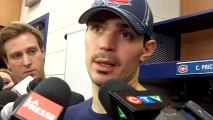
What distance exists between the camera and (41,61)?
64.0 inches

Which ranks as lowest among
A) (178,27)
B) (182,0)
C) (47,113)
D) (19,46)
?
(47,113)

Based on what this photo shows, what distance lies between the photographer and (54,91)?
66 centimetres

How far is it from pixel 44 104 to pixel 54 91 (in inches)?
3.2

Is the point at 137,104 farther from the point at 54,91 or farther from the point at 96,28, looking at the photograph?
the point at 96,28

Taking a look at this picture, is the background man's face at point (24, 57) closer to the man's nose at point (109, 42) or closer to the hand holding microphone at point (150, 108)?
the man's nose at point (109, 42)

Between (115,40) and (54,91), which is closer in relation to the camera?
(54,91)

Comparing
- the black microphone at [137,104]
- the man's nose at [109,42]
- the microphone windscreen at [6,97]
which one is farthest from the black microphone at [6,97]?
the black microphone at [137,104]

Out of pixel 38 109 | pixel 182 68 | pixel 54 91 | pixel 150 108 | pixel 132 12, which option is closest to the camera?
pixel 150 108

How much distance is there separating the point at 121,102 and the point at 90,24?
454 millimetres

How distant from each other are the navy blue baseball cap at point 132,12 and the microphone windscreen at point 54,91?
0.22m

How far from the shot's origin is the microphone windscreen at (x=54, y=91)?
638 millimetres

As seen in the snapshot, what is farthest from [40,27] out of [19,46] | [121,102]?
[121,102]

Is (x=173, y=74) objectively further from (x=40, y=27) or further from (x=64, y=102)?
(x=40, y=27)

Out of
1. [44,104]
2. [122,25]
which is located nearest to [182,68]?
[122,25]
